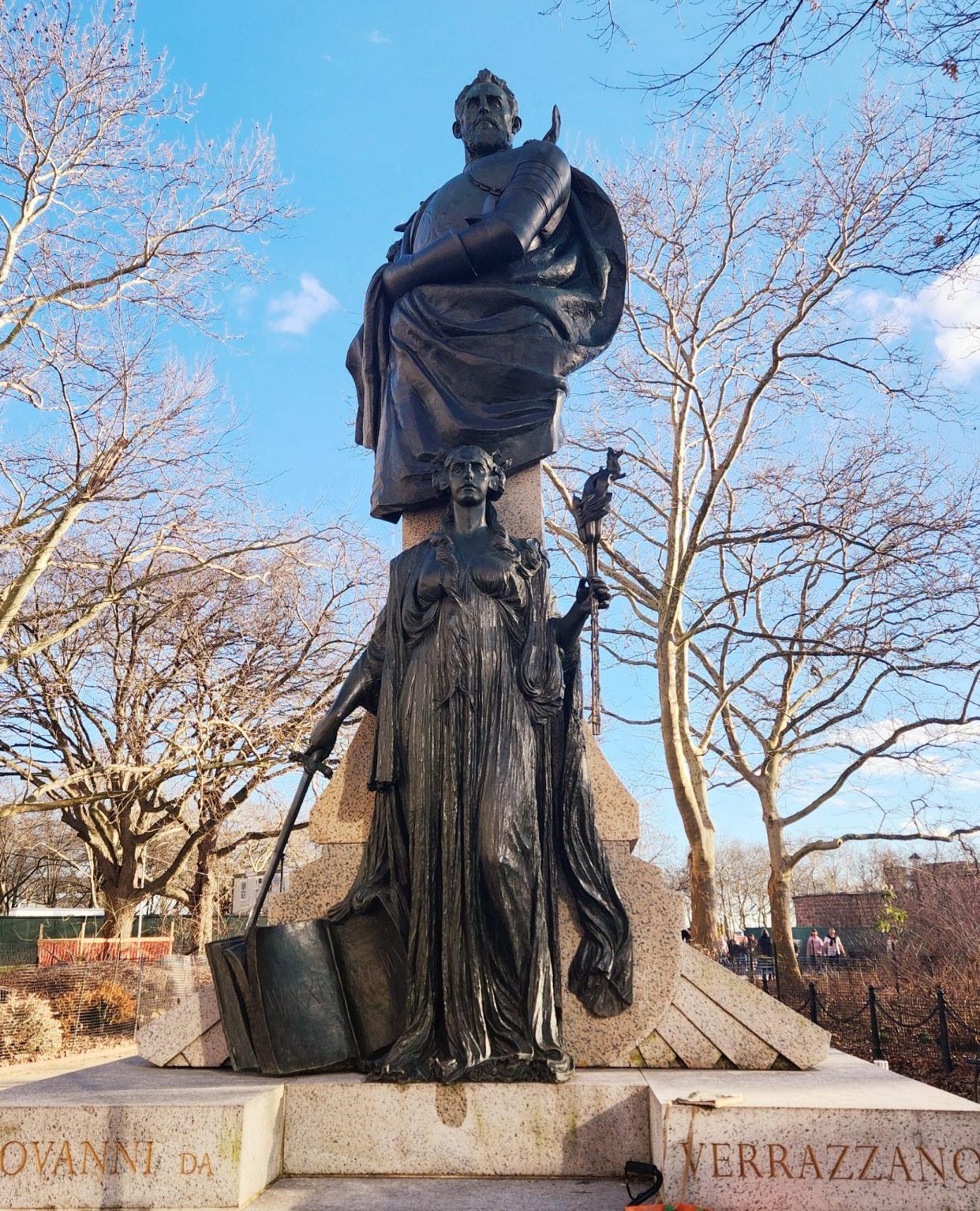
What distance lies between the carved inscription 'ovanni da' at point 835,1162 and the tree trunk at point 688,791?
47.0ft

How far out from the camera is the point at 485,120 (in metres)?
6.72

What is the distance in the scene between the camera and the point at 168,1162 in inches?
133

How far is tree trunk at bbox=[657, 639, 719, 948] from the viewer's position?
1728 cm

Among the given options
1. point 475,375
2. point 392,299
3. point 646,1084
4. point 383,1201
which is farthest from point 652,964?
point 392,299

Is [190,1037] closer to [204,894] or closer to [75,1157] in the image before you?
[75,1157]

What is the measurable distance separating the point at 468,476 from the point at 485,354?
1149mm

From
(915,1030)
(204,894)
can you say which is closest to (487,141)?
(915,1030)

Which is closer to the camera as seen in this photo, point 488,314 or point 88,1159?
point 88,1159

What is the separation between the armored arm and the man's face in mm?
558

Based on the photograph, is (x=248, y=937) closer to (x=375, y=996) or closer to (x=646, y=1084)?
(x=375, y=996)

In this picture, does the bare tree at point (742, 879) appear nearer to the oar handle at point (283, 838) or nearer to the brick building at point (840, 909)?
the brick building at point (840, 909)

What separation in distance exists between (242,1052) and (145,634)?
19.4 meters

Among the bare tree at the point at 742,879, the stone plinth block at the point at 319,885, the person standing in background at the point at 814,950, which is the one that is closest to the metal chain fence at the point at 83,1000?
the stone plinth block at the point at 319,885

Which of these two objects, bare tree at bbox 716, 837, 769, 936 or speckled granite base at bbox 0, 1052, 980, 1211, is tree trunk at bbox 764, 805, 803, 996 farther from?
bare tree at bbox 716, 837, 769, 936
